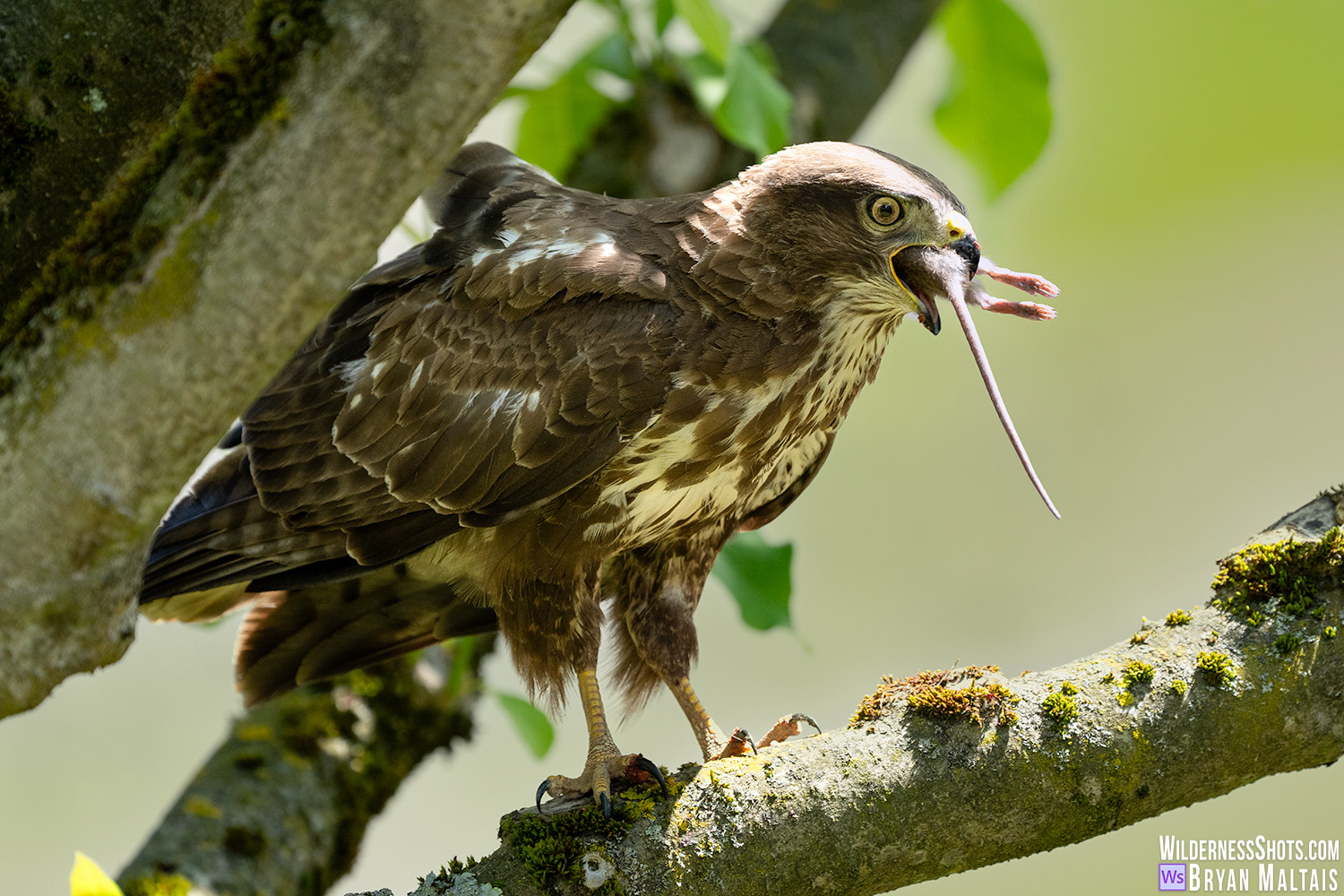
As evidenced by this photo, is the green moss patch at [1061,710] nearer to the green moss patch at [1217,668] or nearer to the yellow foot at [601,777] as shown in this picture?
the green moss patch at [1217,668]

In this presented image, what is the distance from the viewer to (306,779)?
3785 millimetres

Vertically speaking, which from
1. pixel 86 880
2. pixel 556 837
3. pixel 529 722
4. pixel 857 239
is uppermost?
pixel 857 239

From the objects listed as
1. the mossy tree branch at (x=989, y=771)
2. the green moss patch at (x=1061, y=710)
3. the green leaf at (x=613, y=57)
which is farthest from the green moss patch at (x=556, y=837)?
the green leaf at (x=613, y=57)

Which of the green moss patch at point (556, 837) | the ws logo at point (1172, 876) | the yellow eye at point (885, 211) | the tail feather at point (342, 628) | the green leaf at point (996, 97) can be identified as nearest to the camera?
the green moss patch at point (556, 837)

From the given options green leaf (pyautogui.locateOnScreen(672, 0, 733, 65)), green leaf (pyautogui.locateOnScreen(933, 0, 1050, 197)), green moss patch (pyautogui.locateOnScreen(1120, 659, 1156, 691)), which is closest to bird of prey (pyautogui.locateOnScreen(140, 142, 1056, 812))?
green leaf (pyautogui.locateOnScreen(672, 0, 733, 65))

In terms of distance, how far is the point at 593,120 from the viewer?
4.23 metres

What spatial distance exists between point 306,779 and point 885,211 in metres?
2.54

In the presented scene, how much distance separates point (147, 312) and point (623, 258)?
4.53ft

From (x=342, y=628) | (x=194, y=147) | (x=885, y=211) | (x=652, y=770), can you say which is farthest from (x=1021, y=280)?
(x=342, y=628)

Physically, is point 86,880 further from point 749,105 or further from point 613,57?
point 613,57

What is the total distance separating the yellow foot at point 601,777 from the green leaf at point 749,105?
66.1 inches

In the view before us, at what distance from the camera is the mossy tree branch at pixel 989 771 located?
91.0 inches

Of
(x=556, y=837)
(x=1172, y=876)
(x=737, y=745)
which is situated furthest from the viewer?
(x=1172, y=876)

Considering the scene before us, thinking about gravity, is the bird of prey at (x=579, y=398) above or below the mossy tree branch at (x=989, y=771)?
above
